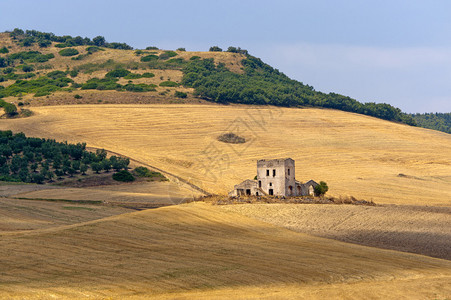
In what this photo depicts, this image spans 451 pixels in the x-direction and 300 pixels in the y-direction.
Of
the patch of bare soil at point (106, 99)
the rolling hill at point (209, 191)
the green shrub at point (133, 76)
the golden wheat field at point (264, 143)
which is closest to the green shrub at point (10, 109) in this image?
the rolling hill at point (209, 191)

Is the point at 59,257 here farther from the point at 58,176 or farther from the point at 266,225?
the point at 58,176

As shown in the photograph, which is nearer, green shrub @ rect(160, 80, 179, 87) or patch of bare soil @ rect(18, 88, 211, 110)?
patch of bare soil @ rect(18, 88, 211, 110)

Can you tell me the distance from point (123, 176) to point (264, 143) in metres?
33.4

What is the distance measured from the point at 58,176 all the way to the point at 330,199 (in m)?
33.7

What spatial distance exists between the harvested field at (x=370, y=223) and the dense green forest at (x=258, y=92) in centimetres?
7891

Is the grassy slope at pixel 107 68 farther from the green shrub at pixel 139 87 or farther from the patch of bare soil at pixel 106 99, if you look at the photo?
the green shrub at pixel 139 87

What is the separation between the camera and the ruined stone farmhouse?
64688 mm

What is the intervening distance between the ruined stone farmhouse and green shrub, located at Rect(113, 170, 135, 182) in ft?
54.5

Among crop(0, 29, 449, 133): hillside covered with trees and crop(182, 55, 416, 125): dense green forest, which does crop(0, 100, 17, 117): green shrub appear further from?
crop(182, 55, 416, 125): dense green forest

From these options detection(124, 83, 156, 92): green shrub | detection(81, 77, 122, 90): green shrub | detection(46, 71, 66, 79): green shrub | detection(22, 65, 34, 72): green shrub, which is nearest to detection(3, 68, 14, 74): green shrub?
detection(22, 65, 34, 72): green shrub

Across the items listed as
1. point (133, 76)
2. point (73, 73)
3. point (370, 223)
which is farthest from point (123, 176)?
point (73, 73)

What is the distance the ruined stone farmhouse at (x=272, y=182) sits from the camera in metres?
64.7

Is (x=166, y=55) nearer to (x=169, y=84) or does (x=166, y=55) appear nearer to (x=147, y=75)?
(x=147, y=75)

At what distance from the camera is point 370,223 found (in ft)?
165
